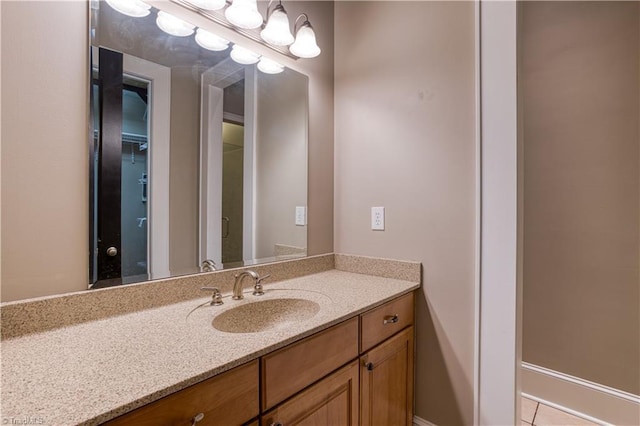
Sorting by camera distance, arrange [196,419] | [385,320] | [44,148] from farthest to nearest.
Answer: [385,320], [44,148], [196,419]

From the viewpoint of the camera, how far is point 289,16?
5.05 feet

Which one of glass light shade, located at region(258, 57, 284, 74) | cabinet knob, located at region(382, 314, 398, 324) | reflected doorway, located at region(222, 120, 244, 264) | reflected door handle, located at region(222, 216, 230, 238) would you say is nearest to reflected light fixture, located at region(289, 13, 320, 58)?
glass light shade, located at region(258, 57, 284, 74)

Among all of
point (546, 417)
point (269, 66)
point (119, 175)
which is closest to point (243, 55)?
point (269, 66)

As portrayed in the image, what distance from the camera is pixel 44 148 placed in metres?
0.86

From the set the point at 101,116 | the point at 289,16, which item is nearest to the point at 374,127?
the point at 289,16

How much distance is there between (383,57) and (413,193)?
0.76 meters

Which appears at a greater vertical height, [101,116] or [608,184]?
[101,116]

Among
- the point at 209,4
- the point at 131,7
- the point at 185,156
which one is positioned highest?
the point at 209,4

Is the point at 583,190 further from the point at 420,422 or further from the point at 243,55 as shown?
the point at 243,55

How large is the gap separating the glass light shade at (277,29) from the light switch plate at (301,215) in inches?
32.5

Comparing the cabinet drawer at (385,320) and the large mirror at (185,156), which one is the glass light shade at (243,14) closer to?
the large mirror at (185,156)

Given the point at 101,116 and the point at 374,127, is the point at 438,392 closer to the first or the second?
the point at 374,127

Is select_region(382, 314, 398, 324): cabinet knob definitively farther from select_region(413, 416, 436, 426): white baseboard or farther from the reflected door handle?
the reflected door handle

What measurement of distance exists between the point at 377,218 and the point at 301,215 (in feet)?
1.37
